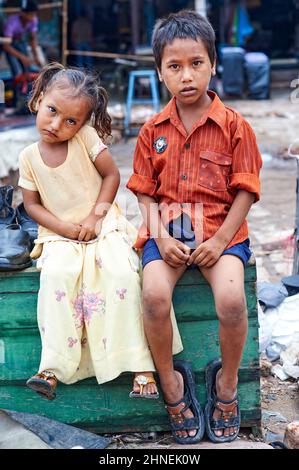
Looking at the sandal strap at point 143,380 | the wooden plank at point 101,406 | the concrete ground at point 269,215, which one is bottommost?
the concrete ground at point 269,215

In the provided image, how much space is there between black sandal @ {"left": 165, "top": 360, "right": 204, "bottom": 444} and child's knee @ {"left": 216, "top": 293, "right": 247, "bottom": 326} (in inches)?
12.2

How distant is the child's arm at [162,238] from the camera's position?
2.60 m

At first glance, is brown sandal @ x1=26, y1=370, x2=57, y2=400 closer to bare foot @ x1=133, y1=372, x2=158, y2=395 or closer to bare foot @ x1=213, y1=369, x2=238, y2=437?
bare foot @ x1=133, y1=372, x2=158, y2=395

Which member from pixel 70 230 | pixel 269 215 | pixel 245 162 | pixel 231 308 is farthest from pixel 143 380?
pixel 269 215

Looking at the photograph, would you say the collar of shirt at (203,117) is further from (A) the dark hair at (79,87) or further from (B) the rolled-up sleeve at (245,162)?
(A) the dark hair at (79,87)

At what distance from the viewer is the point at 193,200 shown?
8.96 ft

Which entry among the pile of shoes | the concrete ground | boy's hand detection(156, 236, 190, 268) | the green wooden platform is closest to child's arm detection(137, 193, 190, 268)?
boy's hand detection(156, 236, 190, 268)

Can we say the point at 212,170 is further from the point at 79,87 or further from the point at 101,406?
the point at 101,406

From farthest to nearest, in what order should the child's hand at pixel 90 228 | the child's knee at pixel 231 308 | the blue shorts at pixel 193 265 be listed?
the child's hand at pixel 90 228
the blue shorts at pixel 193 265
the child's knee at pixel 231 308

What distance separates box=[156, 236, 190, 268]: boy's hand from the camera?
259 centimetres

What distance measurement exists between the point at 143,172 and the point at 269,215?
374 centimetres

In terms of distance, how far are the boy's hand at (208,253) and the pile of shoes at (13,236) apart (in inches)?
25.0

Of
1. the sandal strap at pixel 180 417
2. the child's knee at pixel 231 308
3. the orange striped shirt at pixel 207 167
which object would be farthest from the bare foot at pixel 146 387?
the orange striped shirt at pixel 207 167
